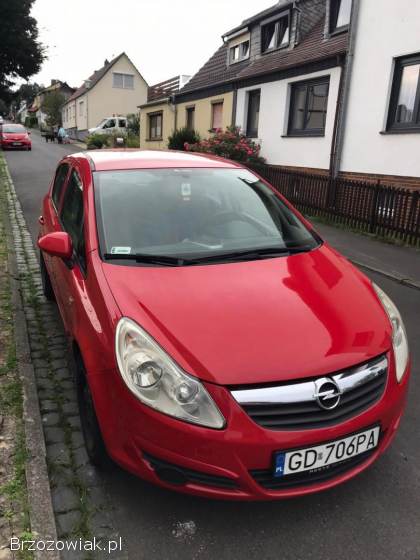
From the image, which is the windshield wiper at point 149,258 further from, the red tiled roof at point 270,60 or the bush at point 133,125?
the bush at point 133,125

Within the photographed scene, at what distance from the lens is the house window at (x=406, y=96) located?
1045 cm

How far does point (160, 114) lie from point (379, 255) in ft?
69.8

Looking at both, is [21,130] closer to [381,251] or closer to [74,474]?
[381,251]

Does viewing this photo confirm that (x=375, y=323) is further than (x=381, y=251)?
No

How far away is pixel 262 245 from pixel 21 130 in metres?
29.4

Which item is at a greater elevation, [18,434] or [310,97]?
[310,97]

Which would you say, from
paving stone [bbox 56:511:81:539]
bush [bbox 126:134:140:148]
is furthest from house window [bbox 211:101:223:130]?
paving stone [bbox 56:511:81:539]

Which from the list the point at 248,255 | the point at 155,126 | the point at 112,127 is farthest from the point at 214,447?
the point at 112,127

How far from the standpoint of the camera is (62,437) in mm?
2977

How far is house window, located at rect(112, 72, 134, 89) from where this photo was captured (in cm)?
4666

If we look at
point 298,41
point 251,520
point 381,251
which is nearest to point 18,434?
point 251,520

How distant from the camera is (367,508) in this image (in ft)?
7.98

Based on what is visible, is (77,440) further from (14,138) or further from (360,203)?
(14,138)

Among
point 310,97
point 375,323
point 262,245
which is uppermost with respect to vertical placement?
point 310,97
